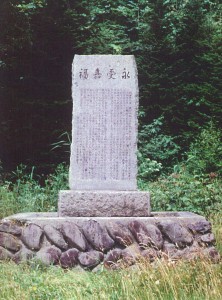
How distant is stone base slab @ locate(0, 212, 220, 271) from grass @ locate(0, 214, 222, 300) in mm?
618

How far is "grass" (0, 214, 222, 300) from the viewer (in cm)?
374

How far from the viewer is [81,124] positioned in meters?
6.41

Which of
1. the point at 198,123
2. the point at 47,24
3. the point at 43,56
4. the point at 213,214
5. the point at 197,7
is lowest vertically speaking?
the point at 213,214

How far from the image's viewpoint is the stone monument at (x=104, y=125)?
6336 mm

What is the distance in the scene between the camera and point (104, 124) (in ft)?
21.0

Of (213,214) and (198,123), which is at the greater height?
(198,123)

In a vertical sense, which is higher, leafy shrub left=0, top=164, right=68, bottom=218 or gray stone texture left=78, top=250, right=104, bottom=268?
leafy shrub left=0, top=164, right=68, bottom=218

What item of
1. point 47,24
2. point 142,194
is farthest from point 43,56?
point 142,194

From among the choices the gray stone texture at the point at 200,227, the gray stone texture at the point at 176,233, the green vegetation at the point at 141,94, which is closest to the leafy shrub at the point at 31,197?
the green vegetation at the point at 141,94

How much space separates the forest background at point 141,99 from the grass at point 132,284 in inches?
144

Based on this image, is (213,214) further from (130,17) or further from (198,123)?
(130,17)

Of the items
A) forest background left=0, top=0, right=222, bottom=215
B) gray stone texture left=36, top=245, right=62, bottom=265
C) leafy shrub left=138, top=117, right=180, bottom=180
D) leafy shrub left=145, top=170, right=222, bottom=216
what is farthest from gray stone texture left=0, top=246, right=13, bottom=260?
leafy shrub left=138, top=117, right=180, bottom=180

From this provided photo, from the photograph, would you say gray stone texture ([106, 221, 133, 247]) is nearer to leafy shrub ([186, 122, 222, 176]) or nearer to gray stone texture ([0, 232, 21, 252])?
gray stone texture ([0, 232, 21, 252])

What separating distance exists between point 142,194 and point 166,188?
Answer: 2.68 meters
